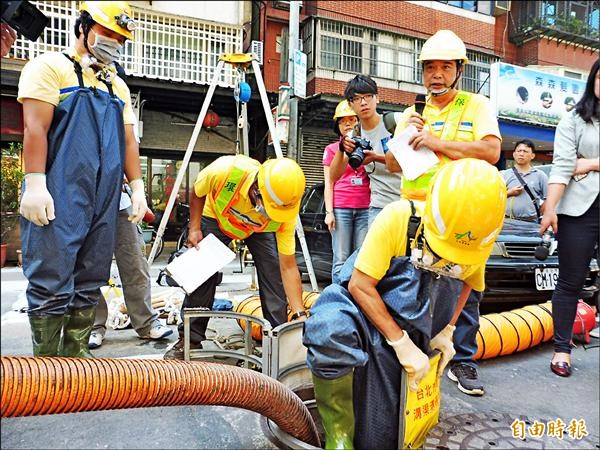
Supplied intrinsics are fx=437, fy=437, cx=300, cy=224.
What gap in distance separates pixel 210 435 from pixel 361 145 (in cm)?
171

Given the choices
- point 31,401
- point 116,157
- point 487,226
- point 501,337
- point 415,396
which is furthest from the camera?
point 501,337

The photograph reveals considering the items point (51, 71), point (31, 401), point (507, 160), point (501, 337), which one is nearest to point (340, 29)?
point (507, 160)

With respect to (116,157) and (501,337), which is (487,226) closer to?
(116,157)

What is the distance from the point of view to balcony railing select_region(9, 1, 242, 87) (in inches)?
31.1

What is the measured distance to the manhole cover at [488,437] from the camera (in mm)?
1612

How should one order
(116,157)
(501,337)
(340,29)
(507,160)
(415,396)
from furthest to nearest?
(340,29) → (507,160) → (501,337) → (116,157) → (415,396)

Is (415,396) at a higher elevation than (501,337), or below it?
higher

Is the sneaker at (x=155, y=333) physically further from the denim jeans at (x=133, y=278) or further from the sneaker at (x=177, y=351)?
the sneaker at (x=177, y=351)

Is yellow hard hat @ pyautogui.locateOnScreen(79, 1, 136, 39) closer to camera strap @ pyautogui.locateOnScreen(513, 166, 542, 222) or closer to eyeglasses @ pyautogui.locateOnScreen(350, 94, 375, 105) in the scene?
eyeglasses @ pyautogui.locateOnScreen(350, 94, 375, 105)

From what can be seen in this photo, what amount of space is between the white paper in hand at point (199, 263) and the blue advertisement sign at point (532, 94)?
7.86 meters

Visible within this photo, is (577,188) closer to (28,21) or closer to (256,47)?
(256,47)

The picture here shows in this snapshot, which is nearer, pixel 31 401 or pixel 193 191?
pixel 31 401

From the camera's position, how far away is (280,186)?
1.90 metres

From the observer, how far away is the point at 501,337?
2.54m
